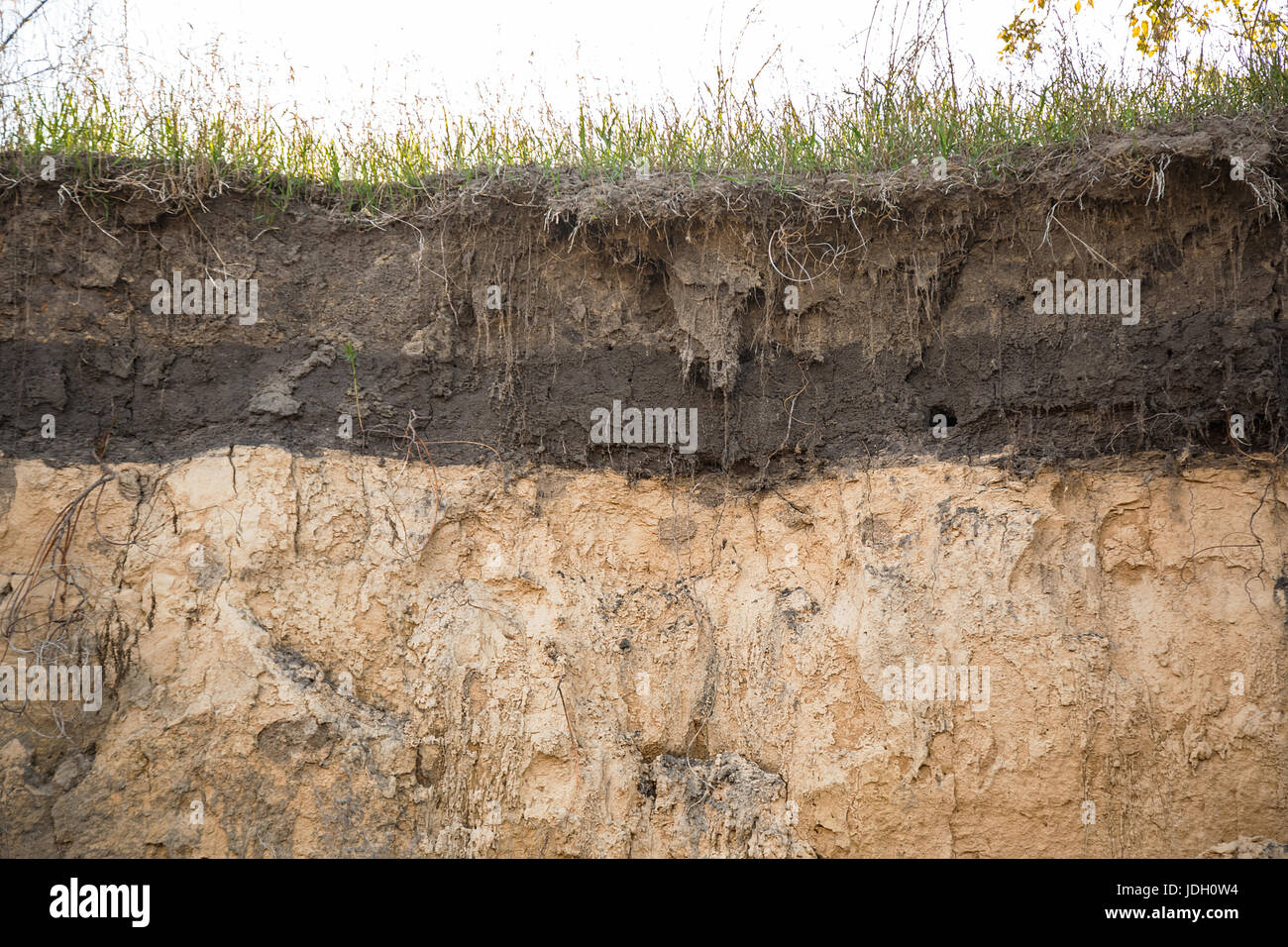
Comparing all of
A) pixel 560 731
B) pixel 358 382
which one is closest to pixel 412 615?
pixel 560 731

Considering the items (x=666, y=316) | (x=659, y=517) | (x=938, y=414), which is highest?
(x=666, y=316)

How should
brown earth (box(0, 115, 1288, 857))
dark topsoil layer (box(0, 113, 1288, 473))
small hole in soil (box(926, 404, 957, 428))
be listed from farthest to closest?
small hole in soil (box(926, 404, 957, 428)), dark topsoil layer (box(0, 113, 1288, 473)), brown earth (box(0, 115, 1288, 857))

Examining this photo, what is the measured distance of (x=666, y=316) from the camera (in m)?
4.89

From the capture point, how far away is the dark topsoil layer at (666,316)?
444cm

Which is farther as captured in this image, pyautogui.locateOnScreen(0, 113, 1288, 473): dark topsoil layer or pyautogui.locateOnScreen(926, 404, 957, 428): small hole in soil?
pyautogui.locateOnScreen(926, 404, 957, 428): small hole in soil

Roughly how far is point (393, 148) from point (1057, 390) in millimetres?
3907

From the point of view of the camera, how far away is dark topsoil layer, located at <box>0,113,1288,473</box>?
175 inches

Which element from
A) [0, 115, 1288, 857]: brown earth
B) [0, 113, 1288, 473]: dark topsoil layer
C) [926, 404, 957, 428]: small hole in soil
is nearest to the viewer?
[0, 115, 1288, 857]: brown earth

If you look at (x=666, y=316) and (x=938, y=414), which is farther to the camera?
(x=666, y=316)

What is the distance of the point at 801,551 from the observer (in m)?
4.66

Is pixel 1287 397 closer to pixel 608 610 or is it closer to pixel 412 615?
pixel 608 610

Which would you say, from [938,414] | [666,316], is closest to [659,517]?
[666,316]

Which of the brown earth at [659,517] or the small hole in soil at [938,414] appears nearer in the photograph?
the brown earth at [659,517]

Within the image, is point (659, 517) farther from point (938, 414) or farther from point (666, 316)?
point (938, 414)
